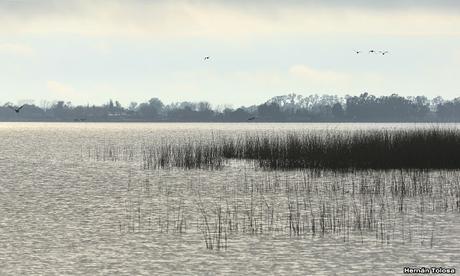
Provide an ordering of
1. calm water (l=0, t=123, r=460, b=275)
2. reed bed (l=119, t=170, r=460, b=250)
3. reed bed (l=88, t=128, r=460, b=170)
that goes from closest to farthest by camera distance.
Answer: calm water (l=0, t=123, r=460, b=275) < reed bed (l=119, t=170, r=460, b=250) < reed bed (l=88, t=128, r=460, b=170)

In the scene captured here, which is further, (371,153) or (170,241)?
(371,153)

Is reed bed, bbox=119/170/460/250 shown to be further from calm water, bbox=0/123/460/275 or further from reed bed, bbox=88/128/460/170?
reed bed, bbox=88/128/460/170

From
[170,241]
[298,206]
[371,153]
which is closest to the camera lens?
[170,241]

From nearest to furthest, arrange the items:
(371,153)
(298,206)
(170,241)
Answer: (170,241) < (298,206) < (371,153)

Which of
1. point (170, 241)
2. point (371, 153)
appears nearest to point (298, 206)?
point (170, 241)

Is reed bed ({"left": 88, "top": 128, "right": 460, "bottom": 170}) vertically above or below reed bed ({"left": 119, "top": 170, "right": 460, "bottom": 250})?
above

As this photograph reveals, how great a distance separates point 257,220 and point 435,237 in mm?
5382

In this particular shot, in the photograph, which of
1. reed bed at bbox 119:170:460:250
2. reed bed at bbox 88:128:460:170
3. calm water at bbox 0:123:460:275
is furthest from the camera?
reed bed at bbox 88:128:460:170

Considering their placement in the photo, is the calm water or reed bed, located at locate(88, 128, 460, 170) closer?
the calm water

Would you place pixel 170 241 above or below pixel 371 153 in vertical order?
below

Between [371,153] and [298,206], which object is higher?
[371,153]

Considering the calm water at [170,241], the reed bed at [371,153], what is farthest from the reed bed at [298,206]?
the reed bed at [371,153]

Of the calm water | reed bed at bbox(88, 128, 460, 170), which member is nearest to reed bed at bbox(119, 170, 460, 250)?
the calm water

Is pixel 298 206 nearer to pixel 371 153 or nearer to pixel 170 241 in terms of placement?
pixel 170 241
